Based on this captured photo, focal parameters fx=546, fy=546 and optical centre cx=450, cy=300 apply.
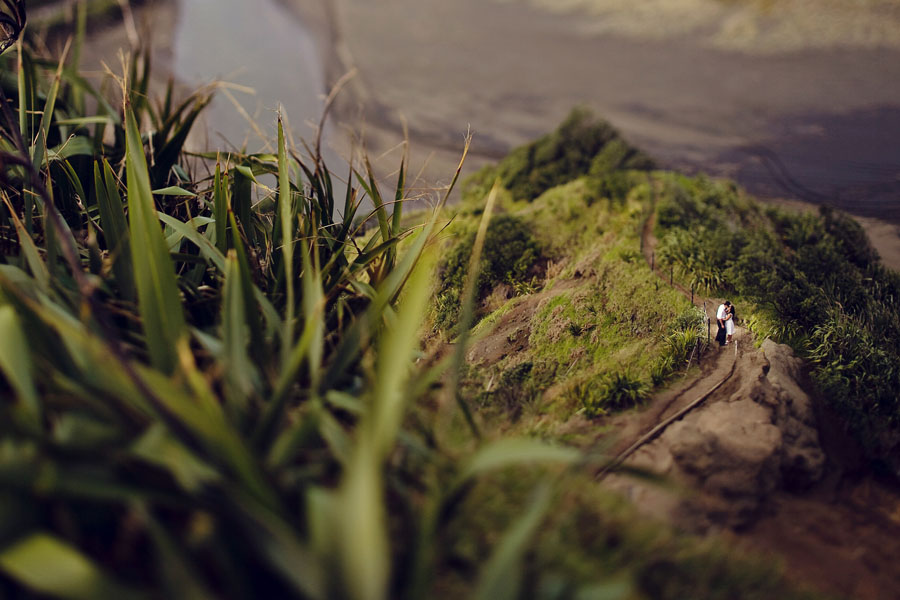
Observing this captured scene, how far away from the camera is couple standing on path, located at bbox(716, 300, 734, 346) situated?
1397 millimetres

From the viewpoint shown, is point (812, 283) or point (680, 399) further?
point (812, 283)

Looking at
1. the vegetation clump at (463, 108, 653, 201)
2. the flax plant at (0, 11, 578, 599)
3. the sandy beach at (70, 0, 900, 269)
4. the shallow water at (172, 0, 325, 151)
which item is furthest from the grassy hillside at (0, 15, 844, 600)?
the shallow water at (172, 0, 325, 151)

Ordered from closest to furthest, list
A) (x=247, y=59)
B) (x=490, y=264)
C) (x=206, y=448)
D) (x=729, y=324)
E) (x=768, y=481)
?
(x=206, y=448) < (x=768, y=481) < (x=729, y=324) < (x=490, y=264) < (x=247, y=59)

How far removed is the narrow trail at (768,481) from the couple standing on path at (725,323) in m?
0.04

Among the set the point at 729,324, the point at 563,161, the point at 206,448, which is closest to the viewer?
the point at 206,448

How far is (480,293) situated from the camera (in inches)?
66.0

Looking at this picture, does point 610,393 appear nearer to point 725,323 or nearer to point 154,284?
point 725,323

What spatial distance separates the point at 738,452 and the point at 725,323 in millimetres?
416

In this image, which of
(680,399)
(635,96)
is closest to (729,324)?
(680,399)

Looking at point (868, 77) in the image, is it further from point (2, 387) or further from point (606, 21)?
point (2, 387)

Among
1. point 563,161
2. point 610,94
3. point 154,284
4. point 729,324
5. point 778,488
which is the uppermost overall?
point 610,94

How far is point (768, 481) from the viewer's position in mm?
1092

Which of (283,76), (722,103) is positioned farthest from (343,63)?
(722,103)

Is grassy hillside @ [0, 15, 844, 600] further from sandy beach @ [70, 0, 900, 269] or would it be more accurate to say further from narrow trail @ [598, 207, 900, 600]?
sandy beach @ [70, 0, 900, 269]
